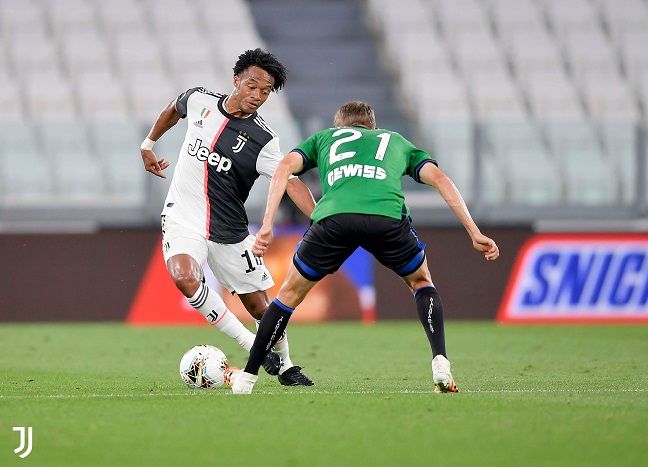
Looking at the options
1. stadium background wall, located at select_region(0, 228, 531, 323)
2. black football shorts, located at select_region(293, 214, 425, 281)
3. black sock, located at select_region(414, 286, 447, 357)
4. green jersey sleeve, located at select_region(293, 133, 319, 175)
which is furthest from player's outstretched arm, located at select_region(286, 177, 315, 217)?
stadium background wall, located at select_region(0, 228, 531, 323)

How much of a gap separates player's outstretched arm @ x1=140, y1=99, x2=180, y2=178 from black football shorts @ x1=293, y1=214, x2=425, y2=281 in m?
1.81

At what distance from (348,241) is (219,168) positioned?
1479 mm

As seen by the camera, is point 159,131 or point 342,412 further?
point 159,131

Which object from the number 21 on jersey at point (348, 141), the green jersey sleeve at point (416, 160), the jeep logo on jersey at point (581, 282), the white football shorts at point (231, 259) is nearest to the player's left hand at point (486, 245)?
the green jersey sleeve at point (416, 160)

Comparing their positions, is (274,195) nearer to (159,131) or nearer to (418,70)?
(159,131)

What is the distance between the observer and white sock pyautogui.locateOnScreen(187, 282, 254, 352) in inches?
296

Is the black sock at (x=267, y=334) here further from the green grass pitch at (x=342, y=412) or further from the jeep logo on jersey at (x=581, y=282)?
the jeep logo on jersey at (x=581, y=282)

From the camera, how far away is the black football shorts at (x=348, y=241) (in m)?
6.60

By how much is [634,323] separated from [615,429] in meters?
9.75

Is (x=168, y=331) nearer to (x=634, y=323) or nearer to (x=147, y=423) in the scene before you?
(x=634, y=323)

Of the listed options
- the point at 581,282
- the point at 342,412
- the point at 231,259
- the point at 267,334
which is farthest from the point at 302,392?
the point at 581,282

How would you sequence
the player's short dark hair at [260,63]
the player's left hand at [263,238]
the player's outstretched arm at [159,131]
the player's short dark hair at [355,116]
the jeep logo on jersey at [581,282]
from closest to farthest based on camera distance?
1. the player's left hand at [263,238]
2. the player's short dark hair at [355,116]
3. the player's short dark hair at [260,63]
4. the player's outstretched arm at [159,131]
5. the jeep logo on jersey at [581,282]

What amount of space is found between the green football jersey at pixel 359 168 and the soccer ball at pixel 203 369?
3.84 ft

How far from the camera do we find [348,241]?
21.8 ft
